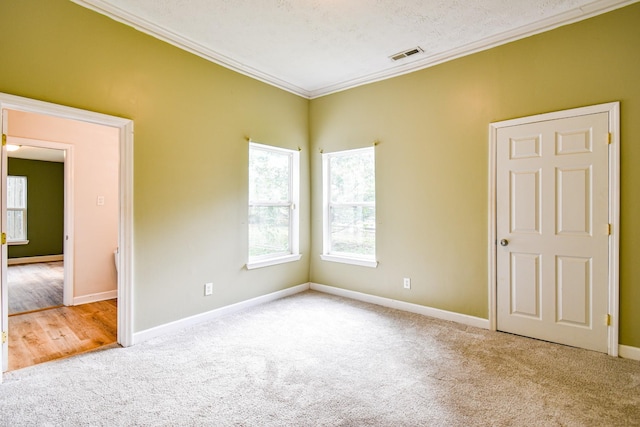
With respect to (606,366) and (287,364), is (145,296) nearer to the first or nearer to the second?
(287,364)

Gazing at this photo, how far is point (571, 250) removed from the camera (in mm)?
2824

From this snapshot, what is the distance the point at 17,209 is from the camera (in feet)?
24.6

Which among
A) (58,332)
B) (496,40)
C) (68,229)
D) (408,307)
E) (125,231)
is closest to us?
(125,231)

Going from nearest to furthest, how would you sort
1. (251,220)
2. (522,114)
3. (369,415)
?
(369,415) < (522,114) < (251,220)

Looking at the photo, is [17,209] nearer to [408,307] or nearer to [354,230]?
[354,230]

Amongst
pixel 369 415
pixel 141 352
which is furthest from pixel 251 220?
pixel 369 415

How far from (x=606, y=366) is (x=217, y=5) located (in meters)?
4.21

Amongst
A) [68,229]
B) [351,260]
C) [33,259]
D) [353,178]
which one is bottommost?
[33,259]

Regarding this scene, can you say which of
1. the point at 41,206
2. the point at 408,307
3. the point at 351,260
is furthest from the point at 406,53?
the point at 41,206

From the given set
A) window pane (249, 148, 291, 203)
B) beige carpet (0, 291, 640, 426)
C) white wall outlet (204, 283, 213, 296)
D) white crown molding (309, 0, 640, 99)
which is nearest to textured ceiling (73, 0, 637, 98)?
white crown molding (309, 0, 640, 99)

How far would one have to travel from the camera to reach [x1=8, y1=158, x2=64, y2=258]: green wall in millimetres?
7500

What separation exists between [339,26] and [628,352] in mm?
3682

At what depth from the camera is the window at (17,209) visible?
7.43 metres

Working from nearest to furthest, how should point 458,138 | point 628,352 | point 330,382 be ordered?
point 330,382 → point 628,352 → point 458,138
